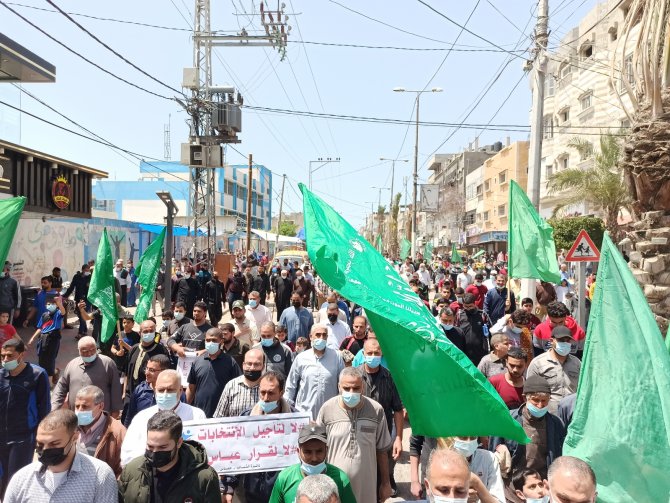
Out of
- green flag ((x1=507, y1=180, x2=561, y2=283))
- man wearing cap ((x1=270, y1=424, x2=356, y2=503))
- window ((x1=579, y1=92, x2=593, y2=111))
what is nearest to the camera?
man wearing cap ((x1=270, y1=424, x2=356, y2=503))

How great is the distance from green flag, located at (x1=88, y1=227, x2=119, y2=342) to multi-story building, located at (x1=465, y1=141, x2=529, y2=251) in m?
33.0

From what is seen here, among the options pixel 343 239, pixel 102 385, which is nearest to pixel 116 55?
pixel 102 385

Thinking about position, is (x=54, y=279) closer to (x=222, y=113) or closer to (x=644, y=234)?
(x=222, y=113)

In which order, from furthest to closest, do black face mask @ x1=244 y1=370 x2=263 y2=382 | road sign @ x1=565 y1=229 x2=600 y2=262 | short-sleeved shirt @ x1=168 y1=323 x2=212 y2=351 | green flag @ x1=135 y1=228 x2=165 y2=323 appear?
green flag @ x1=135 y1=228 x2=165 y2=323, road sign @ x1=565 y1=229 x2=600 y2=262, short-sleeved shirt @ x1=168 y1=323 x2=212 y2=351, black face mask @ x1=244 y1=370 x2=263 y2=382

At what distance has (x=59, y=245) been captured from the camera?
55.5 feet

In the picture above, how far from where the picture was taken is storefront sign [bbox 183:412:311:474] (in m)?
3.95

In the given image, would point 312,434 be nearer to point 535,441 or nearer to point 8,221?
point 535,441

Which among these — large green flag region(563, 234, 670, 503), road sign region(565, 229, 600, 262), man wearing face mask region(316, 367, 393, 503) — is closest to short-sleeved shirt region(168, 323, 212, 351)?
man wearing face mask region(316, 367, 393, 503)

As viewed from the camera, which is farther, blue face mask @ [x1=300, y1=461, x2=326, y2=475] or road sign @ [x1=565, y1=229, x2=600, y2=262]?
road sign @ [x1=565, y1=229, x2=600, y2=262]

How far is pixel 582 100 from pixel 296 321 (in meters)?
28.6

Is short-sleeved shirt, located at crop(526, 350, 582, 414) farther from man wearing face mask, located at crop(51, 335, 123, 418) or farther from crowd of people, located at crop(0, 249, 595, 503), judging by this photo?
man wearing face mask, located at crop(51, 335, 123, 418)

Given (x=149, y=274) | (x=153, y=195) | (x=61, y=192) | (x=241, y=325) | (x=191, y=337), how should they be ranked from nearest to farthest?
1. (x=191, y=337)
2. (x=241, y=325)
3. (x=149, y=274)
4. (x=61, y=192)
5. (x=153, y=195)

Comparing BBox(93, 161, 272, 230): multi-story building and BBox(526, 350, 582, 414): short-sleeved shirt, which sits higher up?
BBox(93, 161, 272, 230): multi-story building

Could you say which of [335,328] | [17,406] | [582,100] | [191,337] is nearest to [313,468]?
[17,406]
